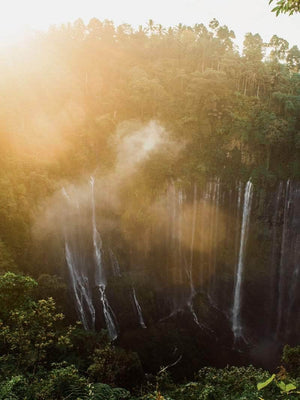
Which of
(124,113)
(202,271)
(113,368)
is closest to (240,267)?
(202,271)

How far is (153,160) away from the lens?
22000mm

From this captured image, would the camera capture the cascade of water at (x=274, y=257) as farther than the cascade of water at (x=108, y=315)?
Yes

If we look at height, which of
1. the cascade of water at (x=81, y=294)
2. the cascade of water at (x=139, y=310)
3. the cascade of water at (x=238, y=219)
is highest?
the cascade of water at (x=238, y=219)

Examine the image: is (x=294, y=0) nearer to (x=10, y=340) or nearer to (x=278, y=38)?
(x=10, y=340)

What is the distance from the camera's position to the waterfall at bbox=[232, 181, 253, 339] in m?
21.1

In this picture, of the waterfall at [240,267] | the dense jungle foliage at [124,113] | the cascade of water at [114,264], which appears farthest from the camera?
the cascade of water at [114,264]

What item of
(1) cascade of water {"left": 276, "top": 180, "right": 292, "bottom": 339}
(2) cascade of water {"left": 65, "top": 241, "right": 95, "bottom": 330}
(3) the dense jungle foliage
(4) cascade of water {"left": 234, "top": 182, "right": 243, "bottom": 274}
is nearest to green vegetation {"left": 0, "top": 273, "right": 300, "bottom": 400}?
(3) the dense jungle foliage

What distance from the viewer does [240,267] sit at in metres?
21.6

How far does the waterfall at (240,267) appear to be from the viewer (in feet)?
69.1

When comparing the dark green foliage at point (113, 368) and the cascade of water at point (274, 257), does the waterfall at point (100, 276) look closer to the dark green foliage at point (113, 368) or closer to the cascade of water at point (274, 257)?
the dark green foliage at point (113, 368)

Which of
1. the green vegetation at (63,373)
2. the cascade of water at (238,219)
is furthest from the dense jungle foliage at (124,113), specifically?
the green vegetation at (63,373)

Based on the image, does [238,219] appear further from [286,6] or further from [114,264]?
[286,6]

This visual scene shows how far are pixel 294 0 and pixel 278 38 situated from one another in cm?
2677

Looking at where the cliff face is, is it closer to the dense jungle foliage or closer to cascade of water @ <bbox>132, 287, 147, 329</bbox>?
cascade of water @ <bbox>132, 287, 147, 329</bbox>
